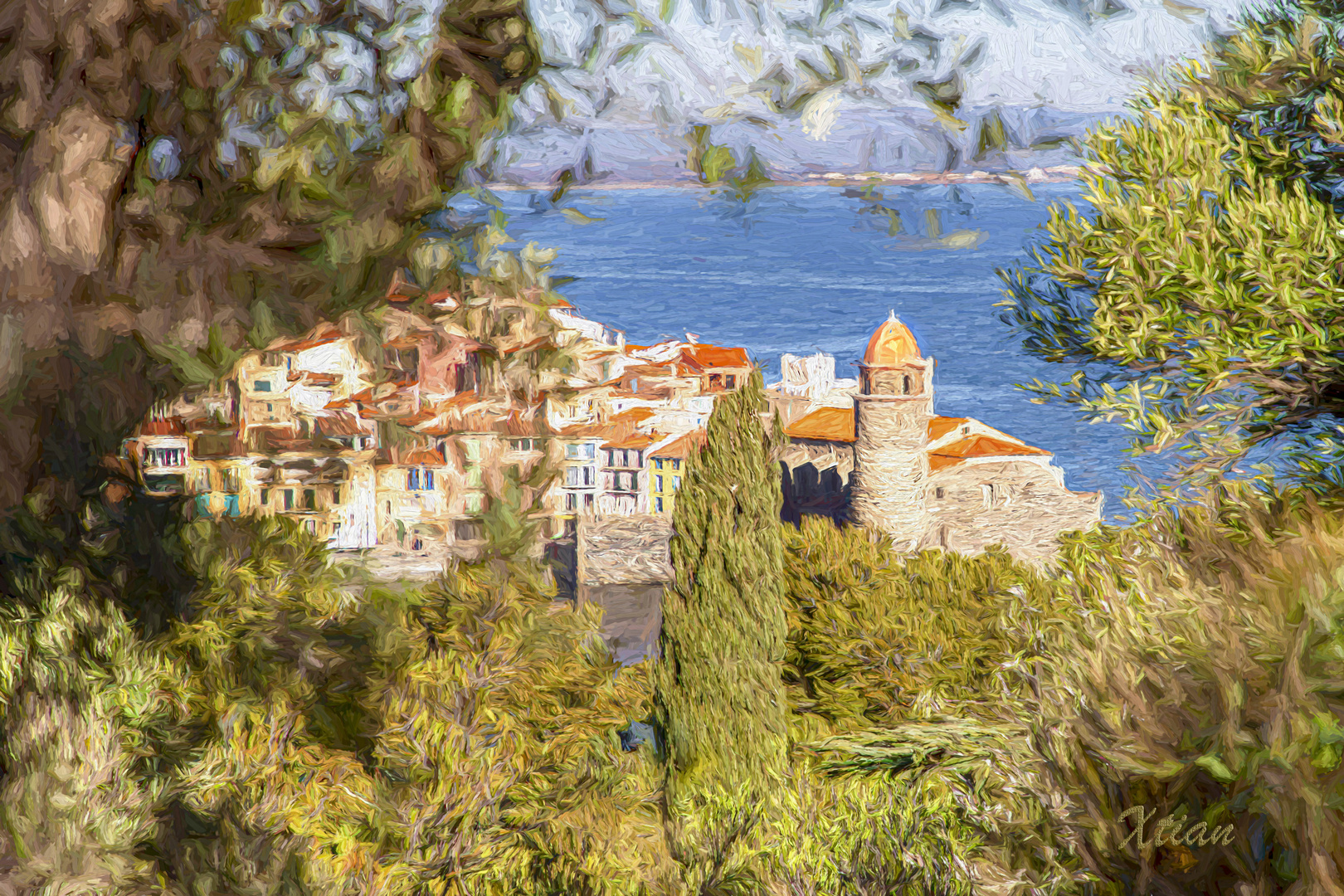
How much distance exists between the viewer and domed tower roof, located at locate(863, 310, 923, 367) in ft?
159

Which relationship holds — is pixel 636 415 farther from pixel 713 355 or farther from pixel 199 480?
pixel 199 480

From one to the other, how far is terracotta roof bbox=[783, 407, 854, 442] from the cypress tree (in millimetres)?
39263

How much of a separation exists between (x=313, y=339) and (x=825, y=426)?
4815 cm

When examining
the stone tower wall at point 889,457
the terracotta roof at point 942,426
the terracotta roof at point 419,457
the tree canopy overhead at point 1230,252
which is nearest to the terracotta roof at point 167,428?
the terracotta roof at point 419,457

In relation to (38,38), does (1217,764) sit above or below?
below

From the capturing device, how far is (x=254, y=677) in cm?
826

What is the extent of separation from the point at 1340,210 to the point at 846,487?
42.0m

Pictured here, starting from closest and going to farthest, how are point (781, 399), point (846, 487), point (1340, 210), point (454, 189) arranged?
point (454, 189), point (1340, 210), point (846, 487), point (781, 399)

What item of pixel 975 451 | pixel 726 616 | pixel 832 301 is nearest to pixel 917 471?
pixel 975 451

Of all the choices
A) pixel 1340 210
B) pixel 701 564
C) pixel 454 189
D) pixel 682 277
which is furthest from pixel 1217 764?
pixel 682 277

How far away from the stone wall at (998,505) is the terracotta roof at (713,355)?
13.0 metres

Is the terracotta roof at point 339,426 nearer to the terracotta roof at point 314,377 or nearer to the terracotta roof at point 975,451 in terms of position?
the terracotta roof at point 314,377

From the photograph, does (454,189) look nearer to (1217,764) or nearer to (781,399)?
(1217,764)

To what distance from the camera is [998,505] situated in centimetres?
5162
